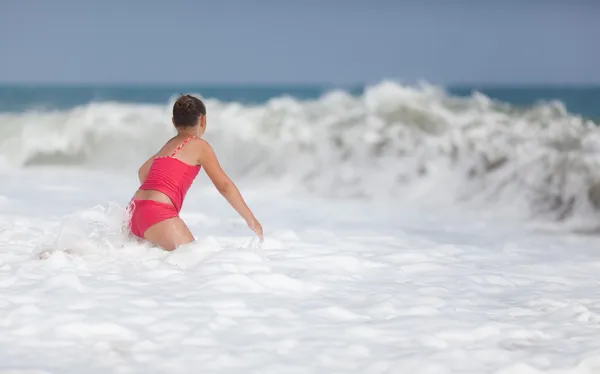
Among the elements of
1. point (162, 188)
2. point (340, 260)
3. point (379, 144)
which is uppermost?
point (379, 144)

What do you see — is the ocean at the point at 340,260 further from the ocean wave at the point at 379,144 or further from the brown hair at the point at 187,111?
the brown hair at the point at 187,111

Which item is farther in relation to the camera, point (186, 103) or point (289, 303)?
point (186, 103)

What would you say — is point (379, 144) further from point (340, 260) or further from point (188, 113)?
point (188, 113)

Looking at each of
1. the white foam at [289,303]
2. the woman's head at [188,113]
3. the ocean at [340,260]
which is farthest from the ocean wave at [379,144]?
the woman's head at [188,113]

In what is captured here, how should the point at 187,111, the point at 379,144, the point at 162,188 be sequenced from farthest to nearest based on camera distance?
the point at 379,144, the point at 187,111, the point at 162,188

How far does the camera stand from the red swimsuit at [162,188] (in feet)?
14.7

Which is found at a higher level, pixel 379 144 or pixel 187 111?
pixel 379 144

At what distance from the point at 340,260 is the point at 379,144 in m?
5.62

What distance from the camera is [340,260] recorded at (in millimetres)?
4707

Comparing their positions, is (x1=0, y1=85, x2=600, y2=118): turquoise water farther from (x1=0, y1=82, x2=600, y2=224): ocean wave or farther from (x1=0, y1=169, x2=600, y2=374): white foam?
(x1=0, y1=169, x2=600, y2=374): white foam

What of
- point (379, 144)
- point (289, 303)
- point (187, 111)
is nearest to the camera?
point (289, 303)

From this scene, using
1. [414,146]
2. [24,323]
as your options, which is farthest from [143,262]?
[414,146]

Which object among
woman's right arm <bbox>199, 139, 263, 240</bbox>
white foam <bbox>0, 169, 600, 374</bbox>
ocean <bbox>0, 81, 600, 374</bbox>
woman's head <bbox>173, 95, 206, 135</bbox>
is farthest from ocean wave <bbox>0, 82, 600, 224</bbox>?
woman's head <bbox>173, 95, 206, 135</bbox>

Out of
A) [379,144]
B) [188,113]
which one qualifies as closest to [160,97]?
[379,144]
